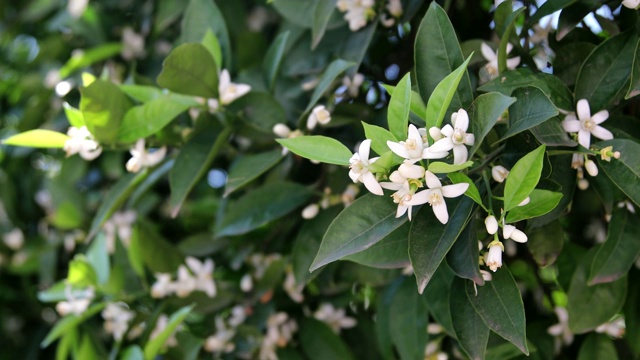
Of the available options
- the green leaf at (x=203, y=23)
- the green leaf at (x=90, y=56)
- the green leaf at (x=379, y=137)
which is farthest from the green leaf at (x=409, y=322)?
the green leaf at (x=90, y=56)

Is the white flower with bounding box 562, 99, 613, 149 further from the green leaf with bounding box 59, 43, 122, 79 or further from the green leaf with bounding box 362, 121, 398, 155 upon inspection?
the green leaf with bounding box 59, 43, 122, 79

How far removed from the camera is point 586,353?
89 cm

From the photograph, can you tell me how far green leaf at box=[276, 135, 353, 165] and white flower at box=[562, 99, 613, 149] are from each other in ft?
0.78

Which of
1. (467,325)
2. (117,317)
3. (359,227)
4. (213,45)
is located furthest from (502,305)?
(117,317)

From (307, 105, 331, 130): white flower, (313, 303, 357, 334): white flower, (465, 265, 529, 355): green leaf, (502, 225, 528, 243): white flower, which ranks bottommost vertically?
(313, 303, 357, 334): white flower

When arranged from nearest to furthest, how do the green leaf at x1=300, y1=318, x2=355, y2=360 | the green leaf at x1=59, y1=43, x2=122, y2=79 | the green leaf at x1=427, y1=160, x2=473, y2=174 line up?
1. the green leaf at x1=427, y1=160, x2=473, y2=174
2. the green leaf at x1=300, y1=318, x2=355, y2=360
3. the green leaf at x1=59, y1=43, x2=122, y2=79

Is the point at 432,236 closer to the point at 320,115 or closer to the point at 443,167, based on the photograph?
the point at 443,167

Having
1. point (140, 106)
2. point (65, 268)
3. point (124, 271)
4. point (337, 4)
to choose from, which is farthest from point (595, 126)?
point (65, 268)

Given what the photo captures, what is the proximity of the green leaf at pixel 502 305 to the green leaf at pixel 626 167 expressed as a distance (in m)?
0.14

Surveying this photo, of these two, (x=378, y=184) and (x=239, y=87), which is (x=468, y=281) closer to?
(x=378, y=184)

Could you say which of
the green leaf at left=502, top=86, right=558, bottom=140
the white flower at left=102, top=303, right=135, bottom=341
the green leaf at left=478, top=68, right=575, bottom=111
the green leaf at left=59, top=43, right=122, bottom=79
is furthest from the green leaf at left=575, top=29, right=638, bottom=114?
the green leaf at left=59, top=43, right=122, bottom=79

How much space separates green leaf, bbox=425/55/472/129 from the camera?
61cm

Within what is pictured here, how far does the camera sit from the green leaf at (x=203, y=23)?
0.99 m

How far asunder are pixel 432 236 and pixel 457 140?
101 millimetres
